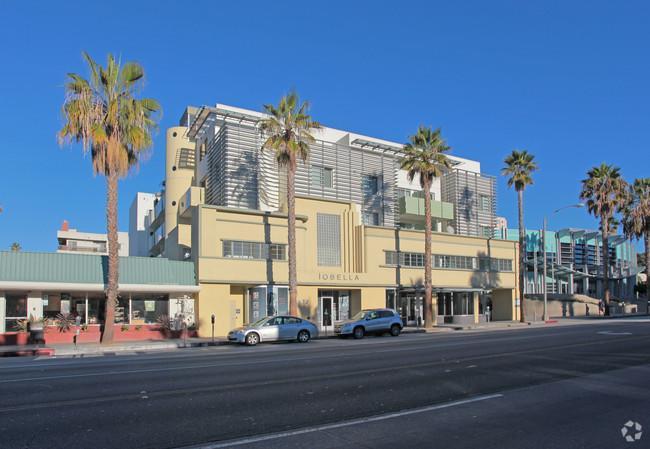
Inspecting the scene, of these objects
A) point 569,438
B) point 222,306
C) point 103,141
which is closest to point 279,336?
point 222,306

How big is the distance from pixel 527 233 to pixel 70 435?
68894 mm

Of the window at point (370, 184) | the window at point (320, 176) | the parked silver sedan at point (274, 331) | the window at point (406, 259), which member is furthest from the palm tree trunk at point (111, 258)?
the window at point (370, 184)

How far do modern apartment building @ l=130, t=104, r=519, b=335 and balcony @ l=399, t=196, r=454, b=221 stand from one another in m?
0.09

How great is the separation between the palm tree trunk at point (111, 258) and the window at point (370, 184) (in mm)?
22022

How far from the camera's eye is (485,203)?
51.7 meters

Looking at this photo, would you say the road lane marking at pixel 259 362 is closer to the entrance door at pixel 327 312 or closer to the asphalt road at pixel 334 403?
the asphalt road at pixel 334 403

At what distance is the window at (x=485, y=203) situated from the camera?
51403mm

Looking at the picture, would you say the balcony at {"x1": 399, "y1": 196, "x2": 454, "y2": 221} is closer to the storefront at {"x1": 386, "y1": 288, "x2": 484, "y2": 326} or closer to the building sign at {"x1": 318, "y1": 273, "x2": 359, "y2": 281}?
the storefront at {"x1": 386, "y1": 288, "x2": 484, "y2": 326}

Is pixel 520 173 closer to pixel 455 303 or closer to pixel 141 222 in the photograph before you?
pixel 455 303

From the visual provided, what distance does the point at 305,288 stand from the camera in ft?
111

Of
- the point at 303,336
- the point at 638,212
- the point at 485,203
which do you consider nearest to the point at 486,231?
the point at 485,203

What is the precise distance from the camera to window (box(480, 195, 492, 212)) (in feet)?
169

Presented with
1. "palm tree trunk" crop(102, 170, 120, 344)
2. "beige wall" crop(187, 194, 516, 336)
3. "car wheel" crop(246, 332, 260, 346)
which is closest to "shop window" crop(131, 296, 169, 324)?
"beige wall" crop(187, 194, 516, 336)

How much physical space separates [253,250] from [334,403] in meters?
23.4
